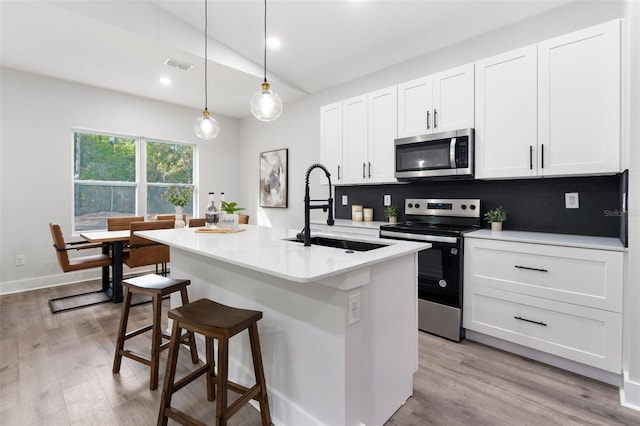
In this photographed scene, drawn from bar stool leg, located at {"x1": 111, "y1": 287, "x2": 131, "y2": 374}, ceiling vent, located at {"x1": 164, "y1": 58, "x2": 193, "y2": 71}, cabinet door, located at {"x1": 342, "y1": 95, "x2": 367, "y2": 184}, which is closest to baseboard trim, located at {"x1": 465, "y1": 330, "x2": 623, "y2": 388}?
cabinet door, located at {"x1": 342, "y1": 95, "x2": 367, "y2": 184}

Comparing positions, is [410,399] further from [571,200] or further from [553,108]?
[553,108]

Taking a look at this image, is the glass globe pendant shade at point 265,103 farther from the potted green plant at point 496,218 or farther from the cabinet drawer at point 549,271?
the potted green plant at point 496,218

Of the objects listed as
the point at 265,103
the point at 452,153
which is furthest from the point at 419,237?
the point at 265,103

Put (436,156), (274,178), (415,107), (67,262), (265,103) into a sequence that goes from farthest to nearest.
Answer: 1. (274,178)
2. (67,262)
3. (415,107)
4. (436,156)
5. (265,103)

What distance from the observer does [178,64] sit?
366 cm

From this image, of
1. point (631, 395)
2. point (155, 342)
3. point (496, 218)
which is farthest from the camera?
point (496, 218)

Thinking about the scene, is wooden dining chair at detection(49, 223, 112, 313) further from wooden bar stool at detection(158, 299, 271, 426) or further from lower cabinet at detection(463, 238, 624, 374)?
lower cabinet at detection(463, 238, 624, 374)

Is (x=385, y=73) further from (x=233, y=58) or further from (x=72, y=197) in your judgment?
(x=72, y=197)

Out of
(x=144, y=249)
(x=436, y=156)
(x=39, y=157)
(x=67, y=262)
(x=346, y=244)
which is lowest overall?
(x=67, y=262)

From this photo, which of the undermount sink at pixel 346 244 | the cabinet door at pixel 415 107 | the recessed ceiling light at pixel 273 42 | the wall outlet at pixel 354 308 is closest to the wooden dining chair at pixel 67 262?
the undermount sink at pixel 346 244

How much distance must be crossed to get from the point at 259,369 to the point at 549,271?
202 cm

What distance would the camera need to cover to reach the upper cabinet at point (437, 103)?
2.79 m

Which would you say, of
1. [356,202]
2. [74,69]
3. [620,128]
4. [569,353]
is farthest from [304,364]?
[74,69]

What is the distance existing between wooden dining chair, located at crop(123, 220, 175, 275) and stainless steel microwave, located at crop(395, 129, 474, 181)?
106 inches
